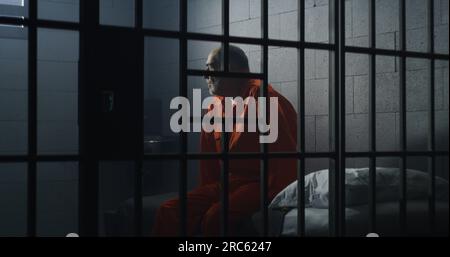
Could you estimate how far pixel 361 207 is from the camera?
10.8 feet

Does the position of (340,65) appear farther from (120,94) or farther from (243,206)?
(120,94)

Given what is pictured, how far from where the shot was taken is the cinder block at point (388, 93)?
3.61 meters

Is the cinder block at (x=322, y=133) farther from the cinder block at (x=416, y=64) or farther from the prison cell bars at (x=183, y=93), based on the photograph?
the prison cell bars at (x=183, y=93)

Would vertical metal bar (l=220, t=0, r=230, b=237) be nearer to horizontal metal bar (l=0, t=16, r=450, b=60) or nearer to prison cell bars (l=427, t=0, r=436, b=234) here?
horizontal metal bar (l=0, t=16, r=450, b=60)

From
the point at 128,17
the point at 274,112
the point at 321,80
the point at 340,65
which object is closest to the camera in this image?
the point at 340,65

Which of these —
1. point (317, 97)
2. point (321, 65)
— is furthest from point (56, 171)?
point (321, 65)

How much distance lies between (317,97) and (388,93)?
0.62 metres

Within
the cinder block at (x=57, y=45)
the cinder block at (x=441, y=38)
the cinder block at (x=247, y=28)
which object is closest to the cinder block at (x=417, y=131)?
the cinder block at (x=441, y=38)

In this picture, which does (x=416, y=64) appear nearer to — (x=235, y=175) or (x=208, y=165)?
(x=235, y=175)

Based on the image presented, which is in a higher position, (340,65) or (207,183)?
(340,65)

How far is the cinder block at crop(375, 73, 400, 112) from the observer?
361 cm

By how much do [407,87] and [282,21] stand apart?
1.12 meters

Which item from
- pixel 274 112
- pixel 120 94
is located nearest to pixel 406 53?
pixel 274 112

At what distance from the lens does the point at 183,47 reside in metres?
2.54
